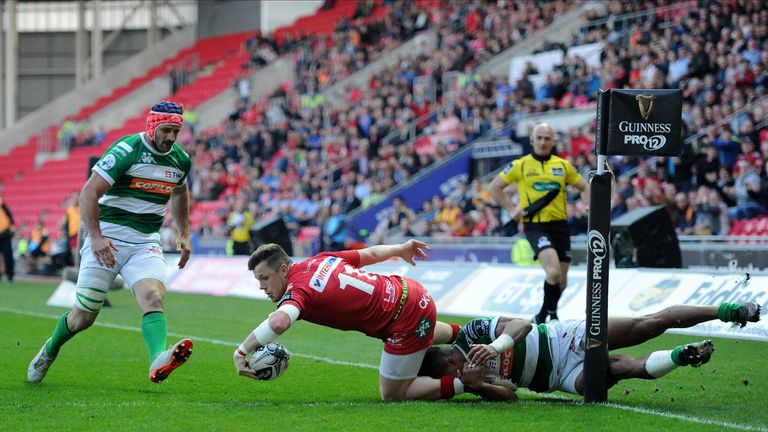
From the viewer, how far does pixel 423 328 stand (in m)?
7.86

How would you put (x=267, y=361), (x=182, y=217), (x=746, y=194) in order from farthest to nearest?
(x=746, y=194), (x=182, y=217), (x=267, y=361)

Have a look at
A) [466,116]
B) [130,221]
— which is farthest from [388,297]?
[466,116]

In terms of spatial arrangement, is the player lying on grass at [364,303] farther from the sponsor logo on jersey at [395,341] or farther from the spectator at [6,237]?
the spectator at [6,237]

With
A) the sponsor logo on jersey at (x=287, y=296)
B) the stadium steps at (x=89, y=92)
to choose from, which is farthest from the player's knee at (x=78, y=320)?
the stadium steps at (x=89, y=92)

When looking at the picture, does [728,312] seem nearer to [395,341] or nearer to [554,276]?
[395,341]

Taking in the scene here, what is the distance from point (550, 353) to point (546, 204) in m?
4.82

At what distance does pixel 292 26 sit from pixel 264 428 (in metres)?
38.8

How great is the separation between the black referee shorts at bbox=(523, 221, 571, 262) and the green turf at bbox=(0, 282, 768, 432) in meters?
1.40

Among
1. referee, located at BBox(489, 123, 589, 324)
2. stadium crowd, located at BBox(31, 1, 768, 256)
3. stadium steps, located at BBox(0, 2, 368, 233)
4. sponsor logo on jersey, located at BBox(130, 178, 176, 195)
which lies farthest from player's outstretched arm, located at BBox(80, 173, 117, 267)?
stadium steps, located at BBox(0, 2, 368, 233)

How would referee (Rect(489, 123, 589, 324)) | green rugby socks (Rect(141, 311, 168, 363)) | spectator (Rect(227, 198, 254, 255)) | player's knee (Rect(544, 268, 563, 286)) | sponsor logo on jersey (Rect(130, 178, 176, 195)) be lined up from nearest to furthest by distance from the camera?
green rugby socks (Rect(141, 311, 168, 363)) → sponsor logo on jersey (Rect(130, 178, 176, 195)) → player's knee (Rect(544, 268, 563, 286)) → referee (Rect(489, 123, 589, 324)) → spectator (Rect(227, 198, 254, 255))

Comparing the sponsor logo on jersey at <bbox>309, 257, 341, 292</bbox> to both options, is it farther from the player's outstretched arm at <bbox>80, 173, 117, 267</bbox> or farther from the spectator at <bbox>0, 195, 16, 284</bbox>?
the spectator at <bbox>0, 195, 16, 284</bbox>

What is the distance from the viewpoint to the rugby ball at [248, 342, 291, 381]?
7125mm

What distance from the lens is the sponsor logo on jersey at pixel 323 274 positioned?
7.48m

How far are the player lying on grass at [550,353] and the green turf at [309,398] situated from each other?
0.17 metres
